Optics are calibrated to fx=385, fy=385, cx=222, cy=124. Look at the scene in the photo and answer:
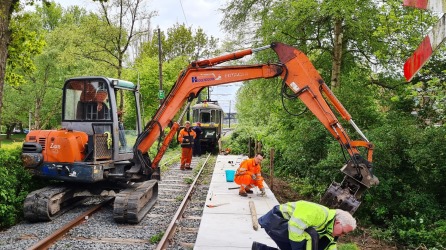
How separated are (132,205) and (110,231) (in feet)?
2.19

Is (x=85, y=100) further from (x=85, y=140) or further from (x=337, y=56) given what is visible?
(x=337, y=56)

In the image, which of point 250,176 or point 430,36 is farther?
point 250,176

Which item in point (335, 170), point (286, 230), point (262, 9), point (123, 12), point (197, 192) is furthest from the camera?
point (123, 12)

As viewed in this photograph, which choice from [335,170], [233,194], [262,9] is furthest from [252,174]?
[262,9]

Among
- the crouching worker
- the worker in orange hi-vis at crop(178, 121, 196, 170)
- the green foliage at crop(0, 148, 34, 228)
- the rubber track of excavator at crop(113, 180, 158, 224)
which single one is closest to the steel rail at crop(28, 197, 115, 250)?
the rubber track of excavator at crop(113, 180, 158, 224)

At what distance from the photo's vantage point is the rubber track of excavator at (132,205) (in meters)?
7.59

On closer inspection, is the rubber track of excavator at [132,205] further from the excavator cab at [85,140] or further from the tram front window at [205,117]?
the tram front window at [205,117]

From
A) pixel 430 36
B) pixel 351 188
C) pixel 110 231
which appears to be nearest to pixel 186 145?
pixel 110 231

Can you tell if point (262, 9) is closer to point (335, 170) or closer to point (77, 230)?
point (335, 170)

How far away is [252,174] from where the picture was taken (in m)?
9.93

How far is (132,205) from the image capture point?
25.0 feet

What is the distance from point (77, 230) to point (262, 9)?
35.8 ft

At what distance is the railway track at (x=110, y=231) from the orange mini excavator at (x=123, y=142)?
298 mm

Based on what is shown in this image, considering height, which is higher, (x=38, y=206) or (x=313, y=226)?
(x=313, y=226)
